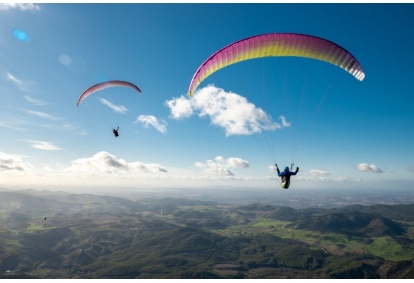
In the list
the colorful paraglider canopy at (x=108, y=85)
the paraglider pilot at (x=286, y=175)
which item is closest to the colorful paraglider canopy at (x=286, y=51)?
the paraglider pilot at (x=286, y=175)

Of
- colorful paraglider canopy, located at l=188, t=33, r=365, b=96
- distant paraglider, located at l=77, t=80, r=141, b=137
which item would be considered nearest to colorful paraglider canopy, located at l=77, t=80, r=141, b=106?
distant paraglider, located at l=77, t=80, r=141, b=137

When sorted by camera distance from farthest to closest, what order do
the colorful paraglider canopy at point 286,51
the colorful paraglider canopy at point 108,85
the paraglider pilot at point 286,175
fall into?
the colorful paraglider canopy at point 108,85 → the paraglider pilot at point 286,175 → the colorful paraglider canopy at point 286,51

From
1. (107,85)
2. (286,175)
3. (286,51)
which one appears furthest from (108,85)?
(286,175)

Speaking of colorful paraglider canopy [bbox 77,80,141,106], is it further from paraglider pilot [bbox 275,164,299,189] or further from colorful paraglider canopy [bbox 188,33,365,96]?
paraglider pilot [bbox 275,164,299,189]

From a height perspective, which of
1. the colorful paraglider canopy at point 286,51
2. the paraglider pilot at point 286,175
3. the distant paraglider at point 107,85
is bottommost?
the paraglider pilot at point 286,175

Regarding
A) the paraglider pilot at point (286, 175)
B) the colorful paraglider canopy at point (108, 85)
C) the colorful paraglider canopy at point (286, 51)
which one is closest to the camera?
the colorful paraglider canopy at point (286, 51)

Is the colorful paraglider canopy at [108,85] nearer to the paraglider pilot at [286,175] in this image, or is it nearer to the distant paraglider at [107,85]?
the distant paraglider at [107,85]
